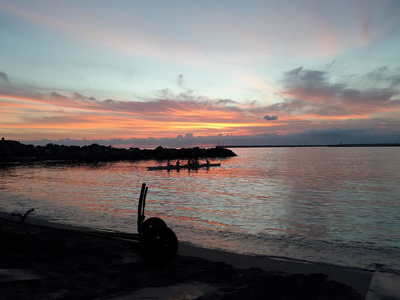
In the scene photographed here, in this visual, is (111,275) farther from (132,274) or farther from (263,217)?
(263,217)

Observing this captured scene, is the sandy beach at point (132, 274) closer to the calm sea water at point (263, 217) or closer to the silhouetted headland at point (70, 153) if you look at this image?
the calm sea water at point (263, 217)

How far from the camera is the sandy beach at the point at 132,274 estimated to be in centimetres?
665

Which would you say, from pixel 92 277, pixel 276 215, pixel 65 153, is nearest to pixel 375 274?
pixel 92 277

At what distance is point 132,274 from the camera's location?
8062 millimetres

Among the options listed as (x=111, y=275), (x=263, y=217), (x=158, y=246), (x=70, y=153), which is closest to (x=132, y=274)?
(x=111, y=275)

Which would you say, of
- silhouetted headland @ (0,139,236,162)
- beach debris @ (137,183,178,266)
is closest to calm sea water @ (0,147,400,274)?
beach debris @ (137,183,178,266)

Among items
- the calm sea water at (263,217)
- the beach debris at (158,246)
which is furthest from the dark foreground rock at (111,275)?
the calm sea water at (263,217)

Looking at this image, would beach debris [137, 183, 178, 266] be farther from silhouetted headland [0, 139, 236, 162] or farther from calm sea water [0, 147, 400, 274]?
silhouetted headland [0, 139, 236, 162]

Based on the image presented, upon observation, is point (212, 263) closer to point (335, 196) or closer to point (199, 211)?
point (199, 211)

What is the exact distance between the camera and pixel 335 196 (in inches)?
1177

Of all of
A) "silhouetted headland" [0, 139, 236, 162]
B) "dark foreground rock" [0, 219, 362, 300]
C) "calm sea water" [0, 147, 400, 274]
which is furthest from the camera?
"silhouetted headland" [0, 139, 236, 162]

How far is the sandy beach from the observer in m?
6.65

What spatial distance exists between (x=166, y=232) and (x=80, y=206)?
16397 mm

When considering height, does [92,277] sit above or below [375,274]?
above
